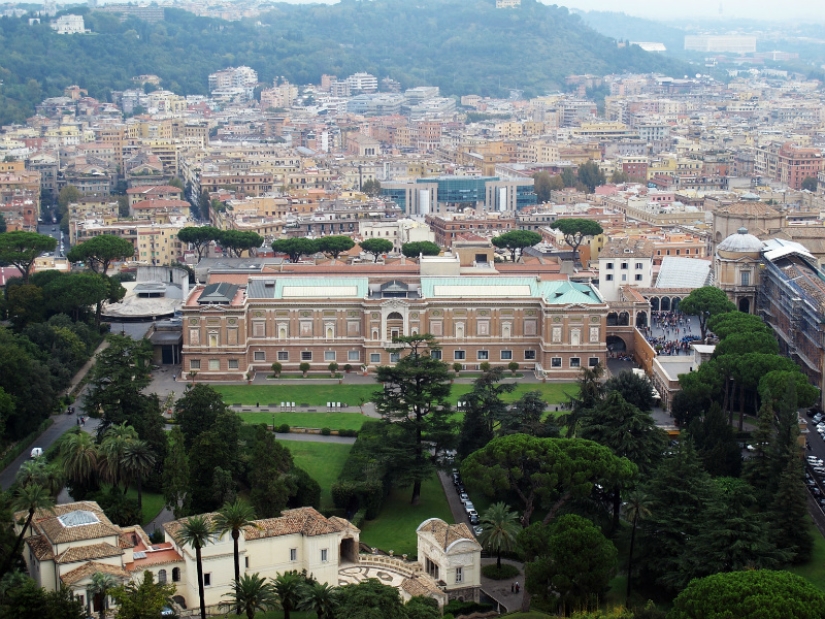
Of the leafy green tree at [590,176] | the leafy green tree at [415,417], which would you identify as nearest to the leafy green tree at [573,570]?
the leafy green tree at [415,417]

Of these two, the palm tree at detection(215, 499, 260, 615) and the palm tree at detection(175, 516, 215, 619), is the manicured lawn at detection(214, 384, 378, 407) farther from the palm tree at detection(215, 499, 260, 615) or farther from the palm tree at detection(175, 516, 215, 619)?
the palm tree at detection(215, 499, 260, 615)

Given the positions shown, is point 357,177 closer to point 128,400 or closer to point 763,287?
→ point 763,287

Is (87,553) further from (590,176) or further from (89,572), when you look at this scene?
(590,176)

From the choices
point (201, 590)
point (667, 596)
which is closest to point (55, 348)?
point (201, 590)

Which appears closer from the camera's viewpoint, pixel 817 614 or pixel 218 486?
Result: pixel 817 614

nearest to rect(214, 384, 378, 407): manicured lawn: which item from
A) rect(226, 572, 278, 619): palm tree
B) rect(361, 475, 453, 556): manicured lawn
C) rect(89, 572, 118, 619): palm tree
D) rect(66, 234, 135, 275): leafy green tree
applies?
rect(361, 475, 453, 556): manicured lawn

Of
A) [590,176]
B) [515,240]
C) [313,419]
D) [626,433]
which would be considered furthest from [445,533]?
[590,176]
